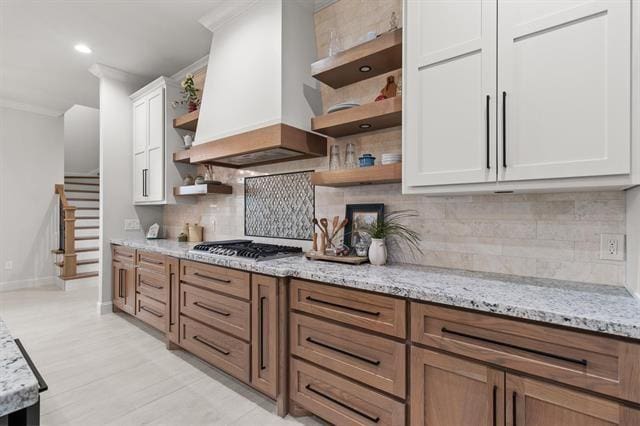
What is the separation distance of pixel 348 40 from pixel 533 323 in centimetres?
225

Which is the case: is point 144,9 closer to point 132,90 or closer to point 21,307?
point 132,90

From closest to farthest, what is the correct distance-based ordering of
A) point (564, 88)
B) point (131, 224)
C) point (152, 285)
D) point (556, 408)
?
1. point (556, 408)
2. point (564, 88)
3. point (152, 285)
4. point (131, 224)

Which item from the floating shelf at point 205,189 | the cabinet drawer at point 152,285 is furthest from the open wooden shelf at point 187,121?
the cabinet drawer at point 152,285

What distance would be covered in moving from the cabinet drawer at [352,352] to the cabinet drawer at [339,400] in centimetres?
6

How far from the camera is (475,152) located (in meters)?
1.59

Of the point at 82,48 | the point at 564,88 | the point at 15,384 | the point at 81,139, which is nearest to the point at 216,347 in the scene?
the point at 15,384


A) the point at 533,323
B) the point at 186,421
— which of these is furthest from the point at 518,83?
the point at 186,421

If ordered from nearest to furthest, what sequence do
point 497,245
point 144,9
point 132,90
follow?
point 497,245 → point 144,9 → point 132,90

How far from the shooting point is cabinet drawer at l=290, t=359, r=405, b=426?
5.21 feet

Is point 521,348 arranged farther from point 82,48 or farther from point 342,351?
point 82,48

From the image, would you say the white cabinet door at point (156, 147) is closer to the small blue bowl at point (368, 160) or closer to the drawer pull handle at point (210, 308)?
the drawer pull handle at point (210, 308)

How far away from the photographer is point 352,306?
170cm

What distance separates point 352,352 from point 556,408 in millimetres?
852

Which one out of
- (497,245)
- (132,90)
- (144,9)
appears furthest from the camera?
(132,90)
